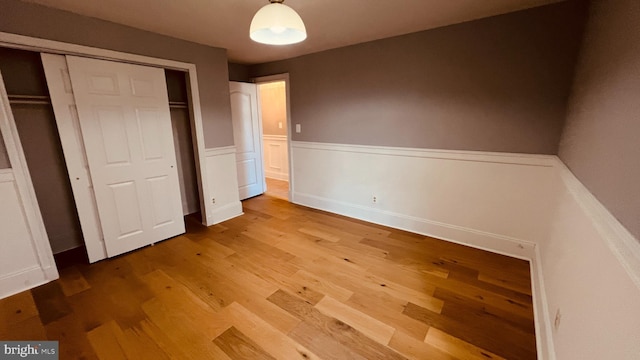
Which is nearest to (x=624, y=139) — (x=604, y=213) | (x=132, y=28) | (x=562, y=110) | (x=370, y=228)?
(x=604, y=213)

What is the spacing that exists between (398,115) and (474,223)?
1491 mm

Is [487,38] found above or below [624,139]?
above

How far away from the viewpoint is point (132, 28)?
8.34ft

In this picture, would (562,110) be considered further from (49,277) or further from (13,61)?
(13,61)

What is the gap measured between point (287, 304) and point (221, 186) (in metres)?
2.15

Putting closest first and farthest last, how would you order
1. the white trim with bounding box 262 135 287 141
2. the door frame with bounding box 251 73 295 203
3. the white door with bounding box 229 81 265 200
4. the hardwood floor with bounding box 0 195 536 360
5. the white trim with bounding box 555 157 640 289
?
the white trim with bounding box 555 157 640 289 → the hardwood floor with bounding box 0 195 536 360 → the door frame with bounding box 251 73 295 203 → the white door with bounding box 229 81 265 200 → the white trim with bounding box 262 135 287 141

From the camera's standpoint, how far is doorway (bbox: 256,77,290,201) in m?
5.48

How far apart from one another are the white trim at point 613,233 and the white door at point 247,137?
412cm

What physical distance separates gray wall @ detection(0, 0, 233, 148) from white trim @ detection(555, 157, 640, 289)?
3533 mm

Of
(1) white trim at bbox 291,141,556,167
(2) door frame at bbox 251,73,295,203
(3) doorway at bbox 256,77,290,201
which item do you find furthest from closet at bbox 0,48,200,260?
(3) doorway at bbox 256,77,290,201

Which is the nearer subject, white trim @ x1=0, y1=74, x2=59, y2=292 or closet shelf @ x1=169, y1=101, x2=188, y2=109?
white trim @ x1=0, y1=74, x2=59, y2=292

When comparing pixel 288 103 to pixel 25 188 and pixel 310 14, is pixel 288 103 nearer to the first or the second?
pixel 310 14

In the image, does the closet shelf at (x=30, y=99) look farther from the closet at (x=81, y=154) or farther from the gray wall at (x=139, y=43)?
the gray wall at (x=139, y=43)

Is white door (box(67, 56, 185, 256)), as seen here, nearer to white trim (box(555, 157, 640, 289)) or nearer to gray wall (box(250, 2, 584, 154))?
gray wall (box(250, 2, 584, 154))
